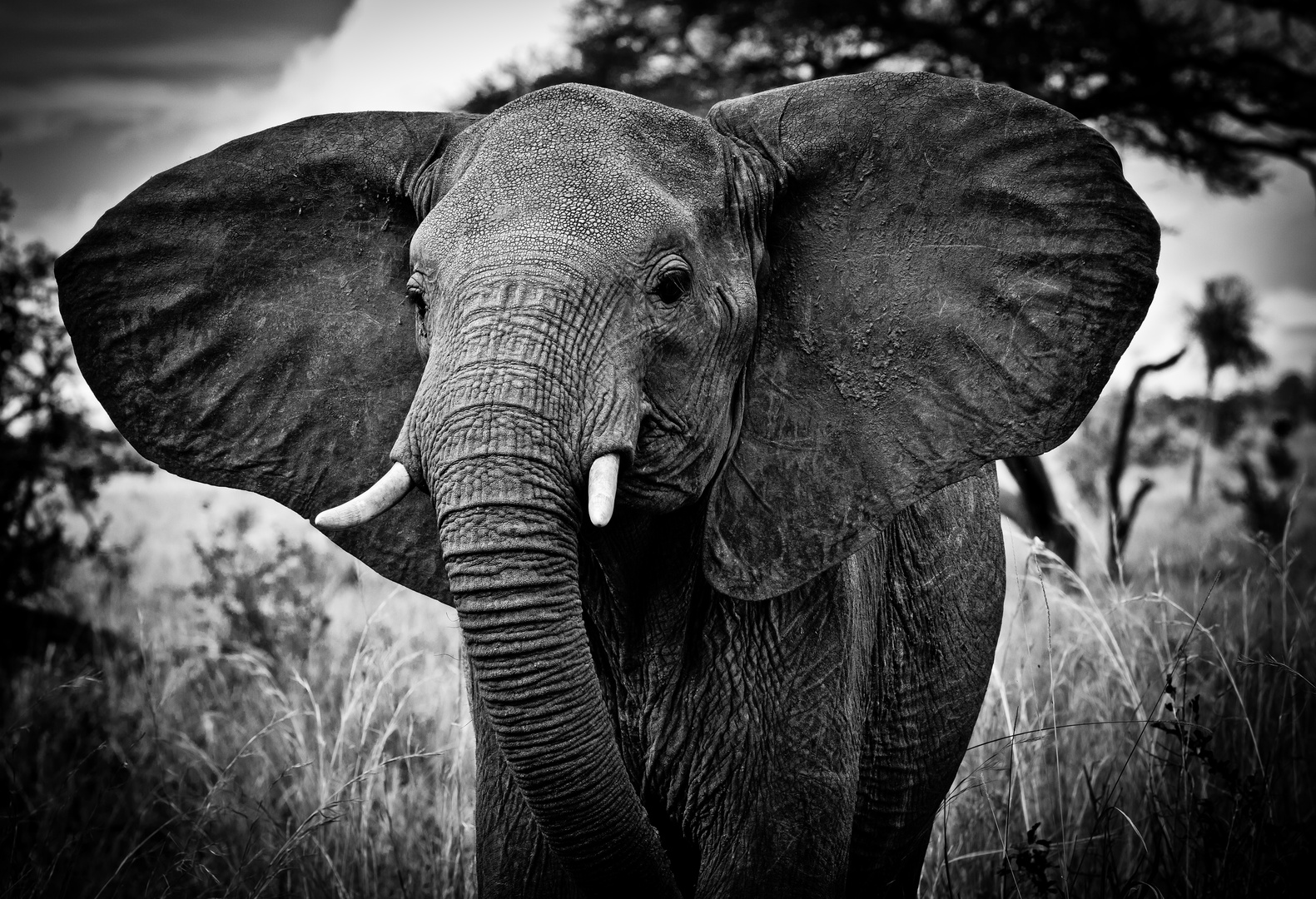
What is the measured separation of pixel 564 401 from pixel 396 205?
103 cm

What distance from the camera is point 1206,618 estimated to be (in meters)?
6.64

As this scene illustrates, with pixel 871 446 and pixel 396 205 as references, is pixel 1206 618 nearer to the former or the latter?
pixel 871 446

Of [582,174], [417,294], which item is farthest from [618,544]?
[582,174]

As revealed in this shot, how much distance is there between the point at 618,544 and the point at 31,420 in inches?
258

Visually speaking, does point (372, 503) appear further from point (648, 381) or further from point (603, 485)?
point (648, 381)

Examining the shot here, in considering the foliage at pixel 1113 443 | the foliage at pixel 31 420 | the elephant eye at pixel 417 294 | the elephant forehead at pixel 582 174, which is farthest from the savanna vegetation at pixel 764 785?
the foliage at pixel 1113 443

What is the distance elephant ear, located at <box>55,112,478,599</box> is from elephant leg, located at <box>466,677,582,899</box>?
437mm

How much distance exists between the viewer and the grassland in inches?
139

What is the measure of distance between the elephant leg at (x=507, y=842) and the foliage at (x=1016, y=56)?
8.05 m

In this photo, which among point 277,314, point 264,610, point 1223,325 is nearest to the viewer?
point 277,314

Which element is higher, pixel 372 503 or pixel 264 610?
pixel 264 610

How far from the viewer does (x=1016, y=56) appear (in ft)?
33.2

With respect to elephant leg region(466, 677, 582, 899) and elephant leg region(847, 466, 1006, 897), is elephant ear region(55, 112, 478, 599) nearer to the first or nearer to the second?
elephant leg region(466, 677, 582, 899)

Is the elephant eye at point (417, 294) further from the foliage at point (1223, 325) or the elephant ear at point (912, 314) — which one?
the foliage at point (1223, 325)
